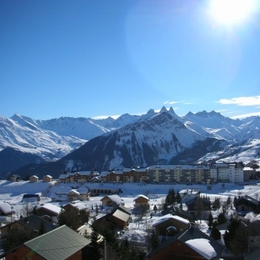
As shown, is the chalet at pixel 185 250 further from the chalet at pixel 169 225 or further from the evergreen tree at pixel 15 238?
the evergreen tree at pixel 15 238

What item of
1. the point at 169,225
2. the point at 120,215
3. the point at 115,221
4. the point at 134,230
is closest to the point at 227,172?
the point at 120,215

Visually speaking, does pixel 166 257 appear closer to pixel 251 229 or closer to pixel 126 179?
pixel 251 229

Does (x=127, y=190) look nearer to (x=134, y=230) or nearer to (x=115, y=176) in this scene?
(x=115, y=176)

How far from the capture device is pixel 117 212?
42.6 m

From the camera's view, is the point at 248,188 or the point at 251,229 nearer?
the point at 251,229

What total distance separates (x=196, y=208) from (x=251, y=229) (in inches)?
809

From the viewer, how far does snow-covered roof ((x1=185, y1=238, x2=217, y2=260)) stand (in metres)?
24.2

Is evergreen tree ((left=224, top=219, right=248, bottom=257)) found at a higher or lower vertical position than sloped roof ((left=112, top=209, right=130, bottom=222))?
higher

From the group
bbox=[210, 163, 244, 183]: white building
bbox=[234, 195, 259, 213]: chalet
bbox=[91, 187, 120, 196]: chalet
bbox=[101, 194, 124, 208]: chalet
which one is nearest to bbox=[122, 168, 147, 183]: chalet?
bbox=[210, 163, 244, 183]: white building

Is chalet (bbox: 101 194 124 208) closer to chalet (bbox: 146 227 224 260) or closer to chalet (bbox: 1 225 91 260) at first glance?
chalet (bbox: 146 227 224 260)

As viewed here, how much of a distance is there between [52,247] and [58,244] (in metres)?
0.73

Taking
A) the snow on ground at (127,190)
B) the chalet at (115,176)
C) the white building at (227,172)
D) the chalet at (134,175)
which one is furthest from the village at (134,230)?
the chalet at (115,176)

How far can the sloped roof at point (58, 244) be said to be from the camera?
1863 centimetres

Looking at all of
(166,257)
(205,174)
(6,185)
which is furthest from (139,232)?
(205,174)
